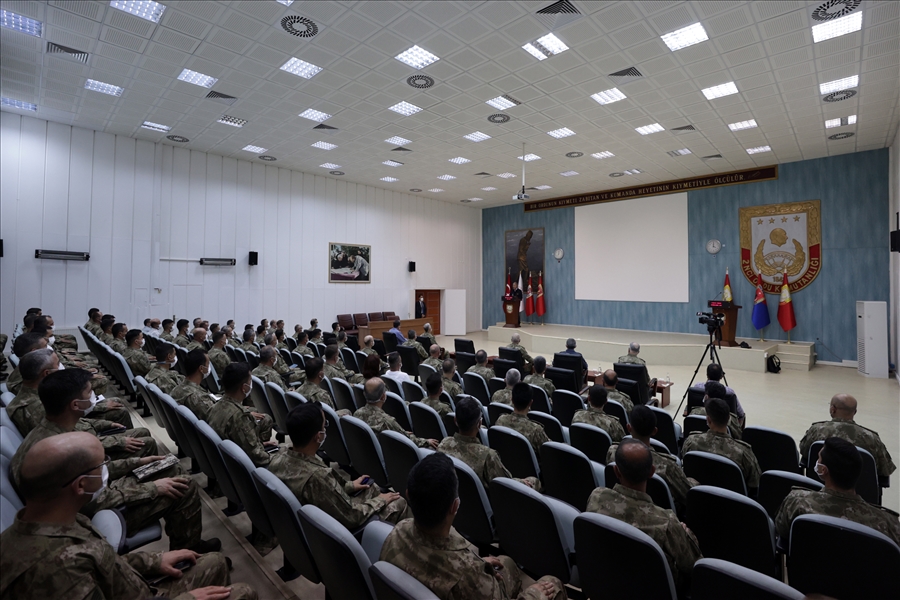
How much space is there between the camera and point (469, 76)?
695 cm

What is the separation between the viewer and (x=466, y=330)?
58.3ft

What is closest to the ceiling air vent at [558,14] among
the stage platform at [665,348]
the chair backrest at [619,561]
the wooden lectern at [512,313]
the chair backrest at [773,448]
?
the chair backrest at [773,448]

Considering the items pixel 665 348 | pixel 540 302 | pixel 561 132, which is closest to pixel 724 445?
pixel 561 132

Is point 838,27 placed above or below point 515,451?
above

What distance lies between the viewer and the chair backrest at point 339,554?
148cm

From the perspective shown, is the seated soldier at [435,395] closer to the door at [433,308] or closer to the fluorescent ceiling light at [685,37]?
the fluorescent ceiling light at [685,37]

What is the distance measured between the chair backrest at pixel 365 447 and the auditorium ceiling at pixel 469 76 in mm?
4912

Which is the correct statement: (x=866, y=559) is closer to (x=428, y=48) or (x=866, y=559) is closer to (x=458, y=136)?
(x=428, y=48)

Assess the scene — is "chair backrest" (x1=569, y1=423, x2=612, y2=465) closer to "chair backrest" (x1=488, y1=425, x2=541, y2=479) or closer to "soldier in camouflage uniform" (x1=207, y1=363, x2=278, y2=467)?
"chair backrest" (x1=488, y1=425, x2=541, y2=479)

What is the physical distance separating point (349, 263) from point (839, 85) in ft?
40.7

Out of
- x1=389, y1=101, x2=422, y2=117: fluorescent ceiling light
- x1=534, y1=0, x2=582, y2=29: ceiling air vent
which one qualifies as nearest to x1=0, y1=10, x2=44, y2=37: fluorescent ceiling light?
x1=389, y1=101, x2=422, y2=117: fluorescent ceiling light

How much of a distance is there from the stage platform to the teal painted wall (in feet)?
1.68

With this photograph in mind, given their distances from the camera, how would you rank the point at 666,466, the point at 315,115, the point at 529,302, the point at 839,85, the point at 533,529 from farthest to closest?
1. the point at 529,302
2. the point at 315,115
3. the point at 839,85
4. the point at 666,466
5. the point at 533,529

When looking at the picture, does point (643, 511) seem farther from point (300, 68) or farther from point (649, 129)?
point (649, 129)
